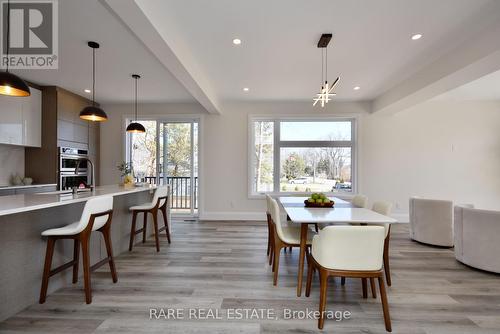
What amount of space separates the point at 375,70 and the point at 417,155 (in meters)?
2.67

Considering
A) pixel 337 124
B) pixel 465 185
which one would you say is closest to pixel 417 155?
pixel 465 185

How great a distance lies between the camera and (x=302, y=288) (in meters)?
2.37

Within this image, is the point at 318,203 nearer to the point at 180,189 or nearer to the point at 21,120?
the point at 180,189

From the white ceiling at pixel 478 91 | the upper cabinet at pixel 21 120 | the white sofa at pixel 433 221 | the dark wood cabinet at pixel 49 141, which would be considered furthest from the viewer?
the dark wood cabinet at pixel 49 141

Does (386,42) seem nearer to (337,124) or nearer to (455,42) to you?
(455,42)

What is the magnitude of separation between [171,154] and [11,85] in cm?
366

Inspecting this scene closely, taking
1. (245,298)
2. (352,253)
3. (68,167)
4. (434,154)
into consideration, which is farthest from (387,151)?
(68,167)

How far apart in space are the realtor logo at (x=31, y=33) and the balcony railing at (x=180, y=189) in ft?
9.85

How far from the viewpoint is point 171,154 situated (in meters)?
5.57

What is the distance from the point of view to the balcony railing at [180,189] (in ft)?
18.6

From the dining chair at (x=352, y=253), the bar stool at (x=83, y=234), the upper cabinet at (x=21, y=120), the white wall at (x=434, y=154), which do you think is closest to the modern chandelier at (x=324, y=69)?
the dining chair at (x=352, y=253)

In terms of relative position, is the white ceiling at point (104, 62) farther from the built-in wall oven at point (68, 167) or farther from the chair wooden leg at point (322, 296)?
the chair wooden leg at point (322, 296)

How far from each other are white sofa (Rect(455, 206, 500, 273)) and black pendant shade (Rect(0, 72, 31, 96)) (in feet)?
15.7

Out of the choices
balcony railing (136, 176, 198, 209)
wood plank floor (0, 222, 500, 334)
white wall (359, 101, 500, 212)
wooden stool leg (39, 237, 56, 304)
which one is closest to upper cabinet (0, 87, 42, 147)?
balcony railing (136, 176, 198, 209)
